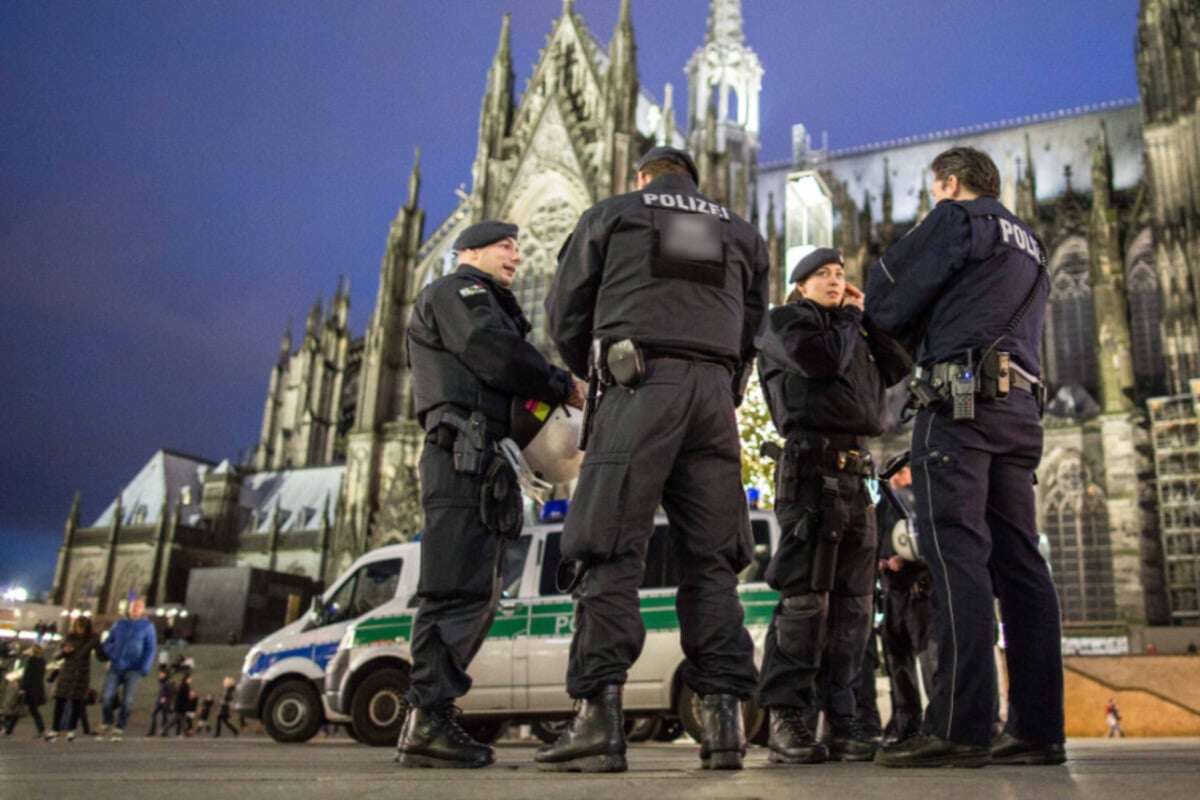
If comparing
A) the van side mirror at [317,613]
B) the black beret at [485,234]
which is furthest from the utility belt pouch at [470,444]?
the van side mirror at [317,613]

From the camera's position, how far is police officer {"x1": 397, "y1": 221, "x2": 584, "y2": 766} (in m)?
3.53

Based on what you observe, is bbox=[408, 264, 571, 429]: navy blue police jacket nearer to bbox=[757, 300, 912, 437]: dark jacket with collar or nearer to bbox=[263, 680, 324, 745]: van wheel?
bbox=[757, 300, 912, 437]: dark jacket with collar

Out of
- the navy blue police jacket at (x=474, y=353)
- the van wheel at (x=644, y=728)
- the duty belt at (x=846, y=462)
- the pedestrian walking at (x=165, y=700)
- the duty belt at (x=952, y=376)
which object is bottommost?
the pedestrian walking at (x=165, y=700)

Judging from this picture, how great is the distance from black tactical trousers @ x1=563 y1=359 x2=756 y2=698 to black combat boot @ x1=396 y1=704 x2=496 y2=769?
495 mm

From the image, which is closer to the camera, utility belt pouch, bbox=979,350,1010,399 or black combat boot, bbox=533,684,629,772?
black combat boot, bbox=533,684,629,772

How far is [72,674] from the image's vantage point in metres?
9.37

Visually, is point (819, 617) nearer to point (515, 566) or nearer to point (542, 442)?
point (542, 442)

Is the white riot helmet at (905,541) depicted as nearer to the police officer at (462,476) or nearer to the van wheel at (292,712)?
the police officer at (462,476)

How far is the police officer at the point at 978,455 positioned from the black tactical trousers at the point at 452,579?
144cm

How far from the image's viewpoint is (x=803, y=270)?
4.17 meters

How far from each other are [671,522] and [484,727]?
542 centimetres

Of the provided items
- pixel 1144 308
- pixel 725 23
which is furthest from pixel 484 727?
pixel 725 23

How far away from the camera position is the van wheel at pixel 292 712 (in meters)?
8.38

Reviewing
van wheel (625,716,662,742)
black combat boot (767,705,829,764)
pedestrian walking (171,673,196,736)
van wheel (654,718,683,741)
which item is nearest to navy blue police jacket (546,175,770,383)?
black combat boot (767,705,829,764)
